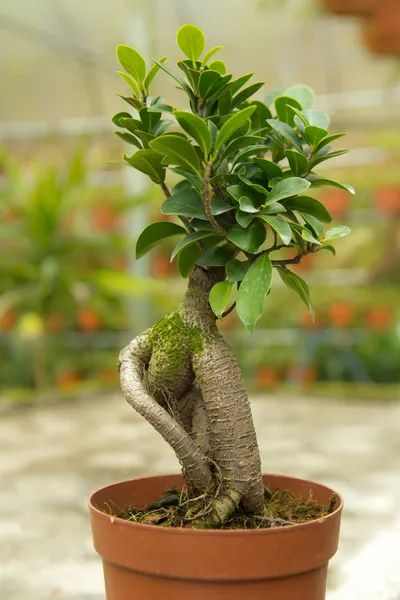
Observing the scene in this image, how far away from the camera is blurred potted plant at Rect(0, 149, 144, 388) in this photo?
4867mm

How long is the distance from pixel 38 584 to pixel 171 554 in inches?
36.9

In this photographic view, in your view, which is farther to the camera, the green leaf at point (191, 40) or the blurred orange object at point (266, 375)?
the blurred orange object at point (266, 375)

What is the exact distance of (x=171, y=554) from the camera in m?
1.06

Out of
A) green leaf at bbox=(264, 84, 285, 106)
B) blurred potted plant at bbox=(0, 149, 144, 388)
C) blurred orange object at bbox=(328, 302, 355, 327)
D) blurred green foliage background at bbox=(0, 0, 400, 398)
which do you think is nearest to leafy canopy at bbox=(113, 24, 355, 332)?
green leaf at bbox=(264, 84, 285, 106)

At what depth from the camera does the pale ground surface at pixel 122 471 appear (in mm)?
1929

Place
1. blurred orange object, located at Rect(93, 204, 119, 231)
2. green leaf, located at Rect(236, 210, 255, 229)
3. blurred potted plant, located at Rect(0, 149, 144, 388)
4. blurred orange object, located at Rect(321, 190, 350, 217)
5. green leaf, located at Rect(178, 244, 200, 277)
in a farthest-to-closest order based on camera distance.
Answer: blurred orange object, located at Rect(93, 204, 119, 231)
blurred orange object, located at Rect(321, 190, 350, 217)
blurred potted plant, located at Rect(0, 149, 144, 388)
green leaf, located at Rect(178, 244, 200, 277)
green leaf, located at Rect(236, 210, 255, 229)

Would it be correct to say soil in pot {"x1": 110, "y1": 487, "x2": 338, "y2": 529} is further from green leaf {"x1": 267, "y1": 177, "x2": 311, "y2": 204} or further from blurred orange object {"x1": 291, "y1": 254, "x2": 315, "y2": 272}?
blurred orange object {"x1": 291, "y1": 254, "x2": 315, "y2": 272}

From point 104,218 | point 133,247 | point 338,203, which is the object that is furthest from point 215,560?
point 104,218

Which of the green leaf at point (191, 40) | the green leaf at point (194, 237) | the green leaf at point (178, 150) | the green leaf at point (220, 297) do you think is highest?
the green leaf at point (191, 40)

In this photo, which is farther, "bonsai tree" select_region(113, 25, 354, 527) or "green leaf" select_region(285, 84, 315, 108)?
"green leaf" select_region(285, 84, 315, 108)

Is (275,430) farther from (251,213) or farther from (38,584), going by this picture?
(251,213)

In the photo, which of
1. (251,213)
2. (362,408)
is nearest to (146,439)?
(362,408)

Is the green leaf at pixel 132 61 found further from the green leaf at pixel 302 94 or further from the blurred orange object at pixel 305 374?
the blurred orange object at pixel 305 374

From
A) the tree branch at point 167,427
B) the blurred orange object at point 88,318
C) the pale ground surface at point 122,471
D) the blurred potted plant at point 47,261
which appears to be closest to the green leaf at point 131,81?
the tree branch at point 167,427
